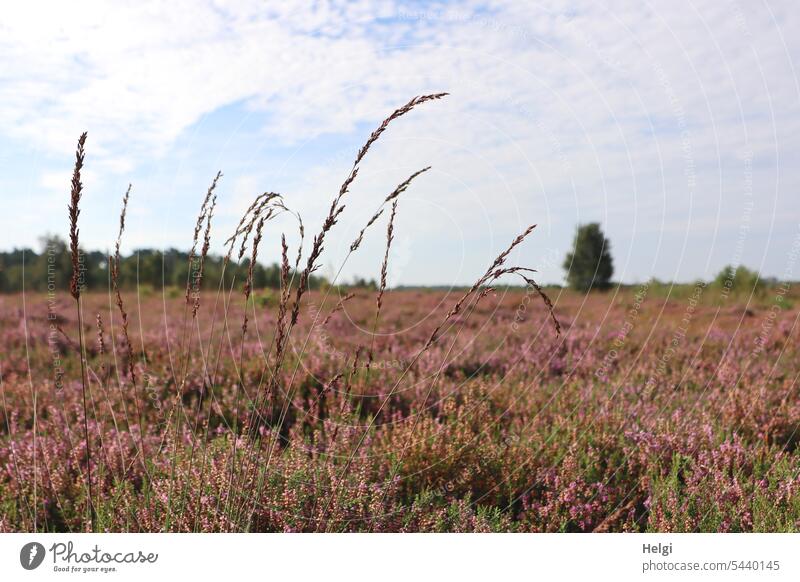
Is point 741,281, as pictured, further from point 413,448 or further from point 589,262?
point 413,448

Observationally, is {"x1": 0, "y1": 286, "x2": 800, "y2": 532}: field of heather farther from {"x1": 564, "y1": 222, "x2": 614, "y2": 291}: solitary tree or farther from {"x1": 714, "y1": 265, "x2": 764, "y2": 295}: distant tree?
{"x1": 714, "y1": 265, "x2": 764, "y2": 295}: distant tree

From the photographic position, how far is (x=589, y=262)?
16.0 meters

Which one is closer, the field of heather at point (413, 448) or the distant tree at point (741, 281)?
the field of heather at point (413, 448)

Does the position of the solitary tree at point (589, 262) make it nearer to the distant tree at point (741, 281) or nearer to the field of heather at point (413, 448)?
the distant tree at point (741, 281)

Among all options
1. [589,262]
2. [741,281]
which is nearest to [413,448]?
[589,262]

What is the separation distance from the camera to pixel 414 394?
16.6 ft

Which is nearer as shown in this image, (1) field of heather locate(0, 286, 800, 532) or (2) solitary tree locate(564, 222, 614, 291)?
(1) field of heather locate(0, 286, 800, 532)

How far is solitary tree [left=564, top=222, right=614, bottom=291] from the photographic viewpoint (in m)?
14.0

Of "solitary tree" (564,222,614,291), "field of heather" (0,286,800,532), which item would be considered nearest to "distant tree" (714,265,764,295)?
"solitary tree" (564,222,614,291)

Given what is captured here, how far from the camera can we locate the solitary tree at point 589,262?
552 inches

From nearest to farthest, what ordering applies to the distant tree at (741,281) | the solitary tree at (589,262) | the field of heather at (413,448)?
the field of heather at (413,448) → the solitary tree at (589,262) → the distant tree at (741,281)

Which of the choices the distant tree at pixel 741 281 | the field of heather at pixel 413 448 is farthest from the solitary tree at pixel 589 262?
the field of heather at pixel 413 448
